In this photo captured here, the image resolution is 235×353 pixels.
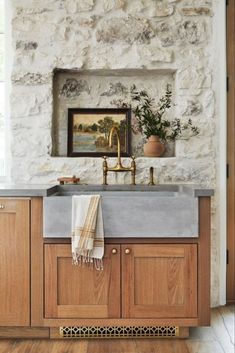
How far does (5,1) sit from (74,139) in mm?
1083

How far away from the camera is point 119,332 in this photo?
2789 millimetres

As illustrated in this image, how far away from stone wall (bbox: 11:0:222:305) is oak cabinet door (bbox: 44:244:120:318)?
0.81m

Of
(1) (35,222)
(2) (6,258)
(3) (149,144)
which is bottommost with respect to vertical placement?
(2) (6,258)

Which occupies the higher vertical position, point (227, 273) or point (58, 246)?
point (58, 246)

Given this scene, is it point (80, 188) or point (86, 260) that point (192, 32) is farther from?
point (86, 260)

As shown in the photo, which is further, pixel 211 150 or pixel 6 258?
pixel 211 150

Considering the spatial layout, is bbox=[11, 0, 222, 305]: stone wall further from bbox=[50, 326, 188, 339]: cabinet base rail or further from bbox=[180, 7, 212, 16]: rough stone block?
bbox=[50, 326, 188, 339]: cabinet base rail

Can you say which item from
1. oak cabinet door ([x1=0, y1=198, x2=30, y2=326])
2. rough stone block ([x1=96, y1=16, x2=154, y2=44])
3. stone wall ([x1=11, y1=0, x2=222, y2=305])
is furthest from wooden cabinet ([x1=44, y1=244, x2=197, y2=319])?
rough stone block ([x1=96, y1=16, x2=154, y2=44])

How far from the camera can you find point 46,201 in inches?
106

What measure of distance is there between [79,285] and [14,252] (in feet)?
1.33

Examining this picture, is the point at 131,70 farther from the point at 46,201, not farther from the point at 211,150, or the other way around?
the point at 46,201

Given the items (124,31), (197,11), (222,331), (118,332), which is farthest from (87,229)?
(197,11)

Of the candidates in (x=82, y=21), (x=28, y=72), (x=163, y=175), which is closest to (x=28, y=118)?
(x=28, y=72)

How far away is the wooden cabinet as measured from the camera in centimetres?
269
